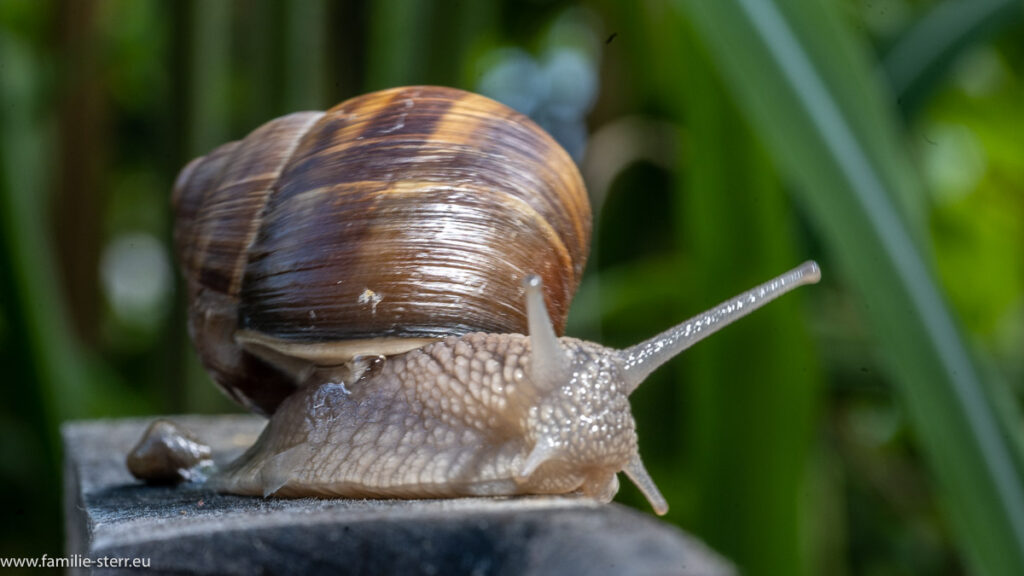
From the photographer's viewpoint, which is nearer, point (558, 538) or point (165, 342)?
point (558, 538)

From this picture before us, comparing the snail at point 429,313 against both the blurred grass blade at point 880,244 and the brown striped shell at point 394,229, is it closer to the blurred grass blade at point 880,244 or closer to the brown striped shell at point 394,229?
the brown striped shell at point 394,229

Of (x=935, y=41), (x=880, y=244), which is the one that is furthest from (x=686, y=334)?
(x=935, y=41)

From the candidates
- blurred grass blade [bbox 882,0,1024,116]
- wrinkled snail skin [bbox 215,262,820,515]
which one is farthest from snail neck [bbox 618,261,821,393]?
blurred grass blade [bbox 882,0,1024,116]

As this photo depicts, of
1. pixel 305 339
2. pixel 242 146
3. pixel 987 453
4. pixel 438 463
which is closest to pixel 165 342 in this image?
pixel 242 146

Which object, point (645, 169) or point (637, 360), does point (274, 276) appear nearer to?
point (637, 360)

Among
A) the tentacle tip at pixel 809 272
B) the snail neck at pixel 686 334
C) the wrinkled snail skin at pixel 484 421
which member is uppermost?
the tentacle tip at pixel 809 272

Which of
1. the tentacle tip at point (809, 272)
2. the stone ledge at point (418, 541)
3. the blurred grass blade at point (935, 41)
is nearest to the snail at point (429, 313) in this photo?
the tentacle tip at point (809, 272)

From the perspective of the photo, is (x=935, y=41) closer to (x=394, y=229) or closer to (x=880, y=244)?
(x=880, y=244)
